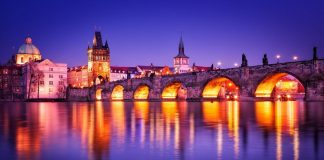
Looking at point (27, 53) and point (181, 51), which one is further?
point (181, 51)

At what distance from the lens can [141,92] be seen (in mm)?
93188

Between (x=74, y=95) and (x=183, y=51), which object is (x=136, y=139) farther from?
(x=183, y=51)

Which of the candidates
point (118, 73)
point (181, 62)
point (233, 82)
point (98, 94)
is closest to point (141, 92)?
point (98, 94)

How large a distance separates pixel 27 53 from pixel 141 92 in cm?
6814

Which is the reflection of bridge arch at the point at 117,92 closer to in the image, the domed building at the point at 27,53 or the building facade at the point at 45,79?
the building facade at the point at 45,79

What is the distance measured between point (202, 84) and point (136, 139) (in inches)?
2173

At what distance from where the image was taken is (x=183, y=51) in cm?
16512

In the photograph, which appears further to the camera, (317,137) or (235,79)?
(235,79)

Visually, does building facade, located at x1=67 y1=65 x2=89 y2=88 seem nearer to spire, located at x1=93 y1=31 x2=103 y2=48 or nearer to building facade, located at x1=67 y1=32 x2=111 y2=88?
building facade, located at x1=67 y1=32 x2=111 y2=88

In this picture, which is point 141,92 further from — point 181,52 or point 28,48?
point 181,52

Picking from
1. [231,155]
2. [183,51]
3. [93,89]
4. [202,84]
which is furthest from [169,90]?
[183,51]

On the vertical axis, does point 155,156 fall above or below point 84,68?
below

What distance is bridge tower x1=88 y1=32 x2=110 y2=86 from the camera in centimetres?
14588

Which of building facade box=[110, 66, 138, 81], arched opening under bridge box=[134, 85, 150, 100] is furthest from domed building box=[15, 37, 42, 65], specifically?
arched opening under bridge box=[134, 85, 150, 100]
